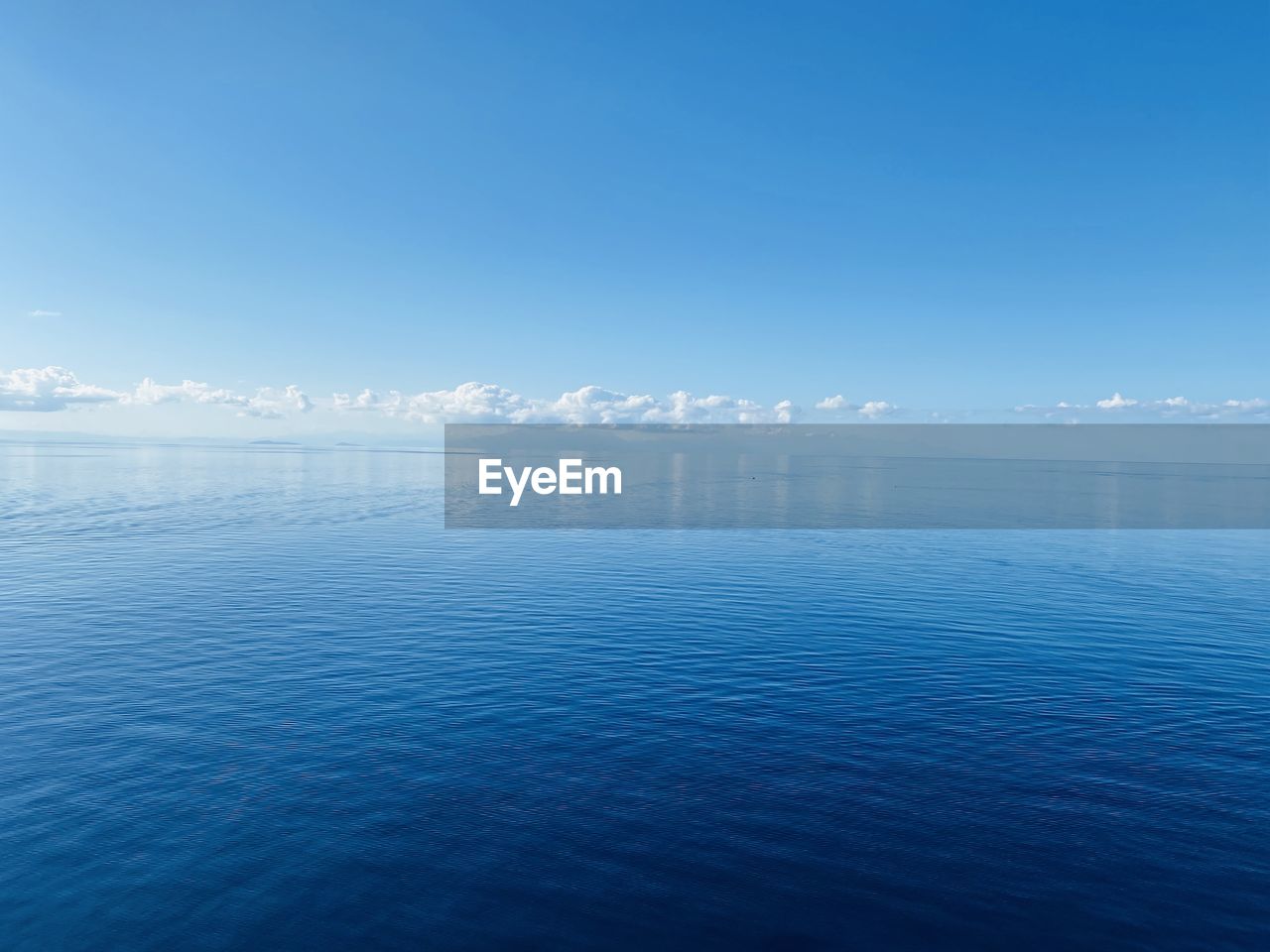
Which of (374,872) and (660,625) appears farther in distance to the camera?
(660,625)

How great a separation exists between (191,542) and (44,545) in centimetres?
1613

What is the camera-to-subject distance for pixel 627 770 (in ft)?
102

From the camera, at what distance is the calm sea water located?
22.0 m

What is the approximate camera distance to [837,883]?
2338 centimetres

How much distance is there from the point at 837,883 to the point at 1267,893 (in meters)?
13.8

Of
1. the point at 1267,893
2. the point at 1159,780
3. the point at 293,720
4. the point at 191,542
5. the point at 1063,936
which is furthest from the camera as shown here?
the point at 191,542

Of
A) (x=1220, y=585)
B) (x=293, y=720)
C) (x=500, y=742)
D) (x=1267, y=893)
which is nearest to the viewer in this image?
(x=1267, y=893)

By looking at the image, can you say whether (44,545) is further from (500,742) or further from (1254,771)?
(1254,771)

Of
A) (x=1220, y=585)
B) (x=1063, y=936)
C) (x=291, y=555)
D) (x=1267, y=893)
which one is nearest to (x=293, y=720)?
(x=1063, y=936)

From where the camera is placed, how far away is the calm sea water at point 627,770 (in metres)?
22.0

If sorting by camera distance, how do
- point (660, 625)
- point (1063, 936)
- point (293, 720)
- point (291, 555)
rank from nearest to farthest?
1. point (1063, 936)
2. point (293, 720)
3. point (660, 625)
4. point (291, 555)

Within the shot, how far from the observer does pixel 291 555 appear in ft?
290

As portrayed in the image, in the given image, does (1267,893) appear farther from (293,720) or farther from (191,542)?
(191,542)

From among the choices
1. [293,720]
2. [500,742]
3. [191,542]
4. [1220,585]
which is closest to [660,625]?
[500,742]
